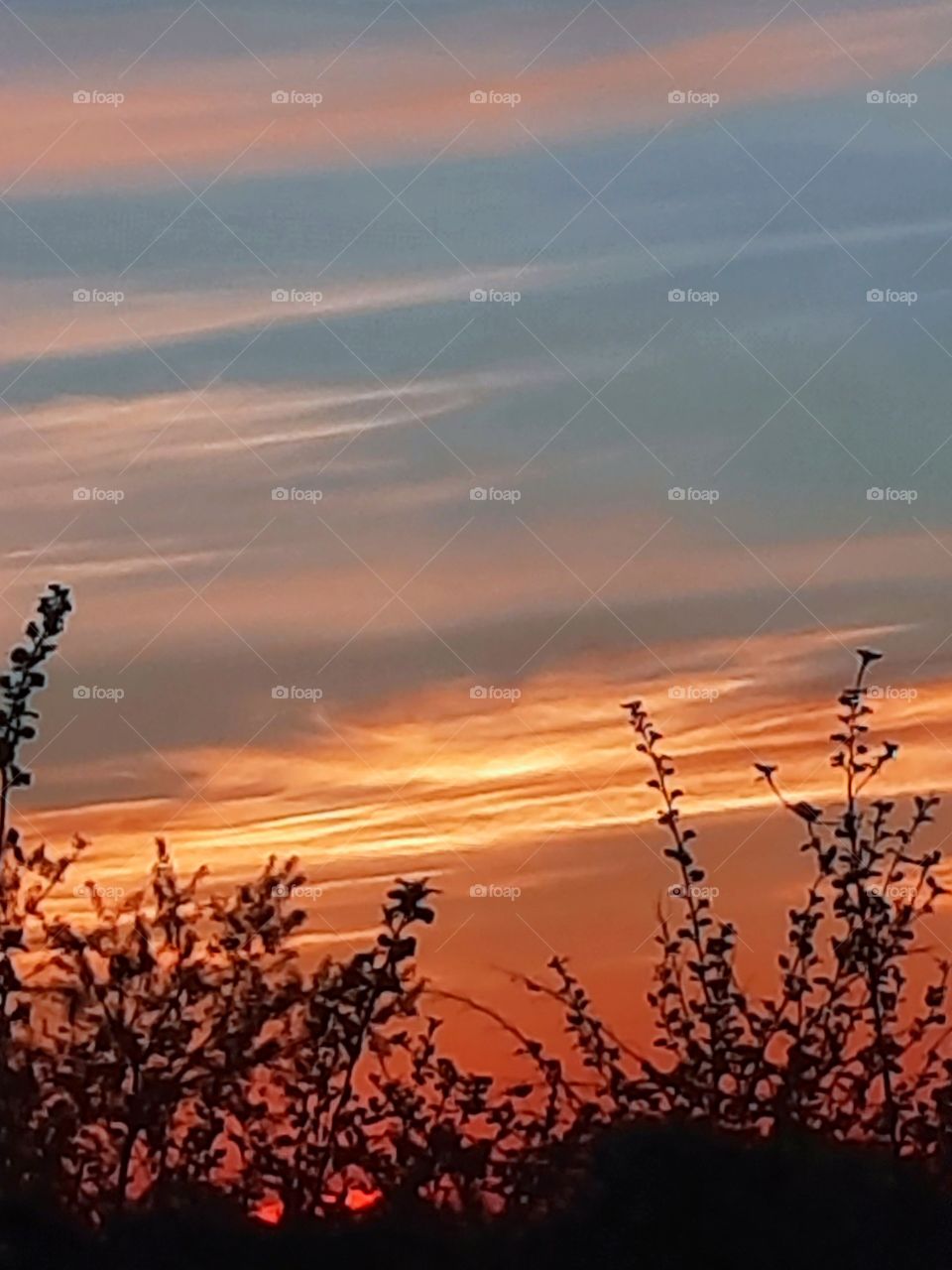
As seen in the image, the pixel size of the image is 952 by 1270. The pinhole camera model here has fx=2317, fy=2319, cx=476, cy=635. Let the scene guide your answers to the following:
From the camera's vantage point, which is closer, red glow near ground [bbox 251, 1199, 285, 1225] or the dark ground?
the dark ground

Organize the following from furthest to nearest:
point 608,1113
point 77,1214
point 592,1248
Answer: point 608,1113
point 77,1214
point 592,1248

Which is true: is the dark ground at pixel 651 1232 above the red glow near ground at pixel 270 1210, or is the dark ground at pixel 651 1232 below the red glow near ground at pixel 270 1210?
below

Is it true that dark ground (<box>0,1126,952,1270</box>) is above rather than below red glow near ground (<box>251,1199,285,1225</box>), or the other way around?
below

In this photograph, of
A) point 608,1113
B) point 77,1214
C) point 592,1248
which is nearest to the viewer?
point 592,1248

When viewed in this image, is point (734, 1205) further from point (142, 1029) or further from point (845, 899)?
point (142, 1029)

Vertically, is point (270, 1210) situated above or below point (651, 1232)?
above

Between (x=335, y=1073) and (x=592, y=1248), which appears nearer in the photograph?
(x=592, y=1248)

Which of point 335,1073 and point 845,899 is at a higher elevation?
point 845,899

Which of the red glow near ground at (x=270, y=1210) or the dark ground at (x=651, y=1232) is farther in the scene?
the red glow near ground at (x=270, y=1210)

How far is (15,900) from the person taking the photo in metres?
7.08

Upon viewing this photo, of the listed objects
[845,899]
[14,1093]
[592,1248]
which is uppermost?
[845,899]

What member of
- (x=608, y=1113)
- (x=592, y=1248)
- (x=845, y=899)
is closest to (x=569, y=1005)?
(x=608, y=1113)

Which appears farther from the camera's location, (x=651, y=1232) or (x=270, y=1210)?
(x=270, y=1210)

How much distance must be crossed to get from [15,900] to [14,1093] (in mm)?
602
